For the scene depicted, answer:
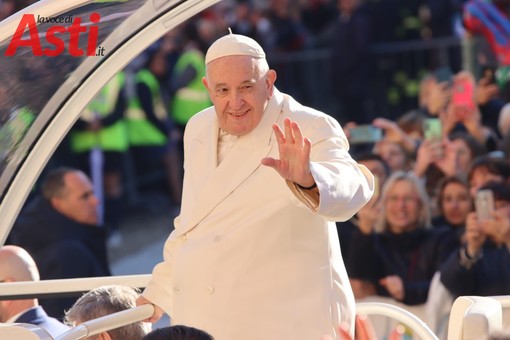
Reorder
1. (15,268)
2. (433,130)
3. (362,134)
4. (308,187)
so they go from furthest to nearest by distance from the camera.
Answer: (433,130)
(362,134)
(15,268)
(308,187)

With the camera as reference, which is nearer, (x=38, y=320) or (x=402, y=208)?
(x=38, y=320)

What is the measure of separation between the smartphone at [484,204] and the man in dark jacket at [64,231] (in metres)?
2.11

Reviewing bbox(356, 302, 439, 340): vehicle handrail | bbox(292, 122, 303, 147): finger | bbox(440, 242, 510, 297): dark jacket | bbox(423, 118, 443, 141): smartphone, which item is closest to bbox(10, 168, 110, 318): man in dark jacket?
bbox(440, 242, 510, 297): dark jacket

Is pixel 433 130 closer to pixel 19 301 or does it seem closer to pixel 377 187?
pixel 377 187

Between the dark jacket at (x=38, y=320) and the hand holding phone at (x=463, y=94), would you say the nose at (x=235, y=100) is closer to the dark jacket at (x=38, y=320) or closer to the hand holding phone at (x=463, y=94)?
the dark jacket at (x=38, y=320)

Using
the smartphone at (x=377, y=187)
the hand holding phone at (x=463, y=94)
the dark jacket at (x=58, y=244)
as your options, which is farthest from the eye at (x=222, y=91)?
the hand holding phone at (x=463, y=94)

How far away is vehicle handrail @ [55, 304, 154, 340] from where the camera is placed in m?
4.57

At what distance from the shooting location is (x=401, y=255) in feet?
27.2

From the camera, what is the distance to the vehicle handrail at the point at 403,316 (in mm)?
5086

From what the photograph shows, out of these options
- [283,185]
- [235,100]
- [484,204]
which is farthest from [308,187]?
[484,204]

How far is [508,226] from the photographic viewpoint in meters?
7.75

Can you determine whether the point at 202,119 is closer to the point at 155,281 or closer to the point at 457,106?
the point at 155,281

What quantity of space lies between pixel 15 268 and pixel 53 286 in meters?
0.56

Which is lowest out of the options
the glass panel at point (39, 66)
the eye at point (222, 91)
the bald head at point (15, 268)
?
the bald head at point (15, 268)
